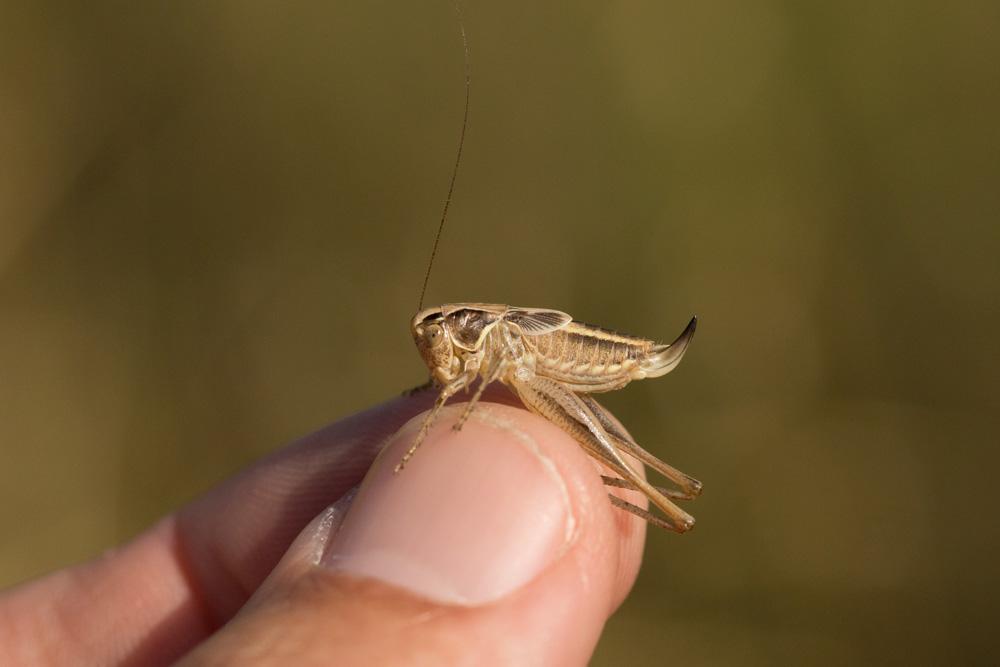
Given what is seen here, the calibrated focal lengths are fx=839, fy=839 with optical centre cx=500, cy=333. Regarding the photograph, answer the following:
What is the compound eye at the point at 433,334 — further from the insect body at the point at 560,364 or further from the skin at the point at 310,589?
the skin at the point at 310,589

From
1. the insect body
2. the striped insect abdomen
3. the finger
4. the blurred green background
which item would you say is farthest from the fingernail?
the blurred green background

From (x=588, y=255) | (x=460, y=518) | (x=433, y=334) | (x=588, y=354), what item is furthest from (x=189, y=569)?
(x=588, y=255)

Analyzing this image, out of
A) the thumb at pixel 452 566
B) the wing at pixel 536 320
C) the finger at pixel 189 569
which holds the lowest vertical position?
the finger at pixel 189 569

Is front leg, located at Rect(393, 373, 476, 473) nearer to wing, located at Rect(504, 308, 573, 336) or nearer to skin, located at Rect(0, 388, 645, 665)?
skin, located at Rect(0, 388, 645, 665)

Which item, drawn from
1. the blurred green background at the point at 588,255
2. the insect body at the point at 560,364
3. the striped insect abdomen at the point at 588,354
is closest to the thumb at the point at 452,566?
the insect body at the point at 560,364

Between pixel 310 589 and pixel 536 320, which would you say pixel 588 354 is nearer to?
pixel 536 320

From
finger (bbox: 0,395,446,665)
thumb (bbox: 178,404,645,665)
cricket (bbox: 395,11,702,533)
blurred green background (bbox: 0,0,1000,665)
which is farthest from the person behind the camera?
blurred green background (bbox: 0,0,1000,665)

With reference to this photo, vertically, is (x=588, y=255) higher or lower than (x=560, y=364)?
higher
